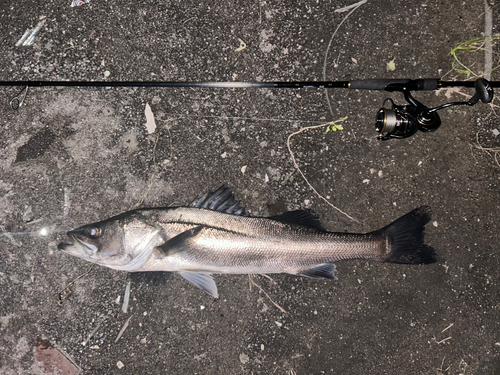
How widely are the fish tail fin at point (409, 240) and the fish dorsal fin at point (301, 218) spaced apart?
25.3 inches

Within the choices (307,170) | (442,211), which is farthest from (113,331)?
(442,211)

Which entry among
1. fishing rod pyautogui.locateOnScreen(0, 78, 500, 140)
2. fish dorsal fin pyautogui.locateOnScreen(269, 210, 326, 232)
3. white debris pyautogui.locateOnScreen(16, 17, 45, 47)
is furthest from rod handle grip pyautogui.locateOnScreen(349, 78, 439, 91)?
white debris pyautogui.locateOnScreen(16, 17, 45, 47)

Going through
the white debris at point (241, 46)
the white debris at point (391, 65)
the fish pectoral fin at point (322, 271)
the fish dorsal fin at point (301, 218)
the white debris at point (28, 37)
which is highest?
A: the white debris at point (28, 37)

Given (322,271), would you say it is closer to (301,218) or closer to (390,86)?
(301,218)

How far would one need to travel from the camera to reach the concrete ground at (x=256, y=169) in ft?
10.7

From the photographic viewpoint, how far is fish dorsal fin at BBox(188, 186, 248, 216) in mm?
3031

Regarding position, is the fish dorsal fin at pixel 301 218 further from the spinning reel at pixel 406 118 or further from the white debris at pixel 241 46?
the white debris at pixel 241 46

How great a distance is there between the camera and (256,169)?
10.9 feet

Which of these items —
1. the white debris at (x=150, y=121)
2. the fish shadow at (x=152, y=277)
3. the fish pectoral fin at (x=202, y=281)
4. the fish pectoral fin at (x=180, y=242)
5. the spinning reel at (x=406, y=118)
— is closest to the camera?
the fish pectoral fin at (x=180, y=242)

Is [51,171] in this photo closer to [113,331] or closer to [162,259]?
[162,259]

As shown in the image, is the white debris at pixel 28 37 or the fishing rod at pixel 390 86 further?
the white debris at pixel 28 37

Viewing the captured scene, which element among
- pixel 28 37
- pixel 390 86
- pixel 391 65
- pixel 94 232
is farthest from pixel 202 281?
pixel 28 37

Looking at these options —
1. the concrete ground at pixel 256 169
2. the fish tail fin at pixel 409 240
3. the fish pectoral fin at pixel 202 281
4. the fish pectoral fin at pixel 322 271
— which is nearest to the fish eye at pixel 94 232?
the concrete ground at pixel 256 169

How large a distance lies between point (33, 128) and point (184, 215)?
6.45ft
